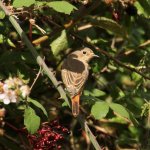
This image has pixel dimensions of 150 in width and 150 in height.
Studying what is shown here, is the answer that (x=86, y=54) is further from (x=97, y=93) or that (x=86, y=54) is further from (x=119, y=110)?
(x=119, y=110)

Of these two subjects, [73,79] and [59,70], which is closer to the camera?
[73,79]

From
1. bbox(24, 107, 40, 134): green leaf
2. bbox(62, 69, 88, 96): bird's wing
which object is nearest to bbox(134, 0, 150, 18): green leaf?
bbox(62, 69, 88, 96): bird's wing

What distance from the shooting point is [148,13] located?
477 centimetres

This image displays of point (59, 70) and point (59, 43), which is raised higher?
point (59, 43)

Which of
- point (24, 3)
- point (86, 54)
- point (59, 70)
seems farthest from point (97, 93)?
point (24, 3)

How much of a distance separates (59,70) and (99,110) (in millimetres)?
1547

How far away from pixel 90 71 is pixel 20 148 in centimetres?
101

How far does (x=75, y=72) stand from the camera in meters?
5.22

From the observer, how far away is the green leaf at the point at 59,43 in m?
4.83

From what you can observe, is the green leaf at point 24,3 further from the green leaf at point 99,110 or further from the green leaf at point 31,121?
the green leaf at point 99,110

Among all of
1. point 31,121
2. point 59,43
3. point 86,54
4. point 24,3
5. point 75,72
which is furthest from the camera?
point 86,54

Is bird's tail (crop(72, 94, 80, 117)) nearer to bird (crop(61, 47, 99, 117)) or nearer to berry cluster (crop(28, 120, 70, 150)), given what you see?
bird (crop(61, 47, 99, 117))

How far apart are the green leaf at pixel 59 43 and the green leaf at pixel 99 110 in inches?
31.9

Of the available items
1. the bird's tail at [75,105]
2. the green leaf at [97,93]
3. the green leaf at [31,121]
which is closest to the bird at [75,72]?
the bird's tail at [75,105]
